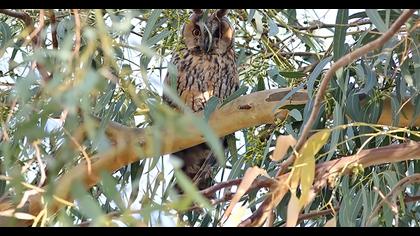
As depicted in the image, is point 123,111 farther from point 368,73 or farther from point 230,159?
point 368,73

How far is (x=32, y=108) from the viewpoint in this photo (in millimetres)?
905

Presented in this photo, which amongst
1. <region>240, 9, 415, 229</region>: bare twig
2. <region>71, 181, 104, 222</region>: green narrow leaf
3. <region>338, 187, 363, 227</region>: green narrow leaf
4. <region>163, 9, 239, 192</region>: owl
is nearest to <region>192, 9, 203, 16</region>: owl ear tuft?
<region>163, 9, 239, 192</region>: owl

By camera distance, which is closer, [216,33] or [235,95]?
[235,95]

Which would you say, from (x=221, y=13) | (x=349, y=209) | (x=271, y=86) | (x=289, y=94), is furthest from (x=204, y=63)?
(x=349, y=209)

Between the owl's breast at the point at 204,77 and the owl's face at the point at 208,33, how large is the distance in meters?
0.03

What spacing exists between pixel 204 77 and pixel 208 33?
0.49 feet

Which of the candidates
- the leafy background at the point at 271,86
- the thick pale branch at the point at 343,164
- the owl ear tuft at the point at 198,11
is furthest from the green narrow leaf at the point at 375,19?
the owl ear tuft at the point at 198,11

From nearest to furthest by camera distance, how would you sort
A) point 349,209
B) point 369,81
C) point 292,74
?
point 349,209, point 369,81, point 292,74

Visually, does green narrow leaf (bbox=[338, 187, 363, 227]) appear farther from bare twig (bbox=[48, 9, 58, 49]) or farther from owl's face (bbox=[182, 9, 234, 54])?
owl's face (bbox=[182, 9, 234, 54])

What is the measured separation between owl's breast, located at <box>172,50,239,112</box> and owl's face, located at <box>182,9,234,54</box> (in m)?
0.03

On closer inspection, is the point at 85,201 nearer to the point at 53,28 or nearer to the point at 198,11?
the point at 53,28

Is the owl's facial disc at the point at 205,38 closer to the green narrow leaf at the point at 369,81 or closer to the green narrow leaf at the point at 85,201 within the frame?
the green narrow leaf at the point at 369,81

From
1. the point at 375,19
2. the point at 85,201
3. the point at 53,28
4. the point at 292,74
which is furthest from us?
the point at 292,74

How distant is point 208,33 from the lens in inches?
120
